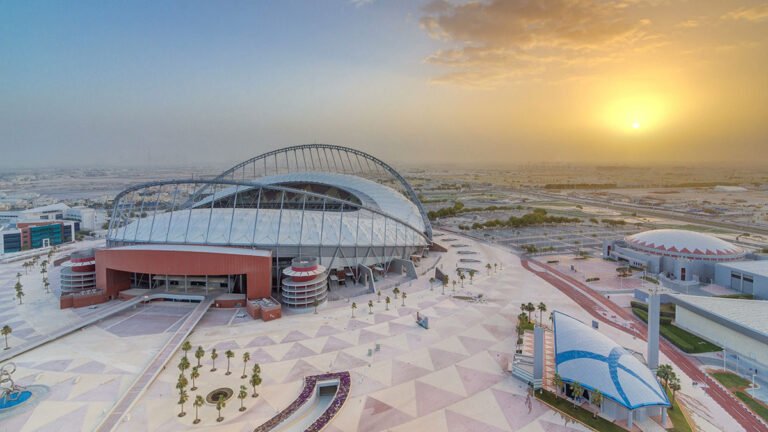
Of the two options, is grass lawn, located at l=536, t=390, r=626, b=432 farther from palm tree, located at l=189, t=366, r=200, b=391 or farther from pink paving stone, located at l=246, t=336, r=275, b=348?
palm tree, located at l=189, t=366, r=200, b=391

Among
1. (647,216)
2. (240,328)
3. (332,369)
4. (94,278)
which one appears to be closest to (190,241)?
(94,278)

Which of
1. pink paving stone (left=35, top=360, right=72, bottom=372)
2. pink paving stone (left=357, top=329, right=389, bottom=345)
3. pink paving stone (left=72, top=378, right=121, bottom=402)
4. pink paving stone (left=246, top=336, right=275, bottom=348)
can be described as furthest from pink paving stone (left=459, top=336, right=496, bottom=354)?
pink paving stone (left=35, top=360, right=72, bottom=372)

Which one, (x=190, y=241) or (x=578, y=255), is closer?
(x=190, y=241)

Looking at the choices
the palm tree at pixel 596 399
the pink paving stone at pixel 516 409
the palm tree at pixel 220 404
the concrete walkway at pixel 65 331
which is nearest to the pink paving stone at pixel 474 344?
the pink paving stone at pixel 516 409

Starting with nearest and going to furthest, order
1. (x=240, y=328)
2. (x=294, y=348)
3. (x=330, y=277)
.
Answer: (x=294, y=348), (x=240, y=328), (x=330, y=277)

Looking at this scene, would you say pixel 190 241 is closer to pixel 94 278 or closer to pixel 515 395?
pixel 94 278

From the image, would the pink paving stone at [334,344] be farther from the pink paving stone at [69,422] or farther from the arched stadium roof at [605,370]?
the arched stadium roof at [605,370]
